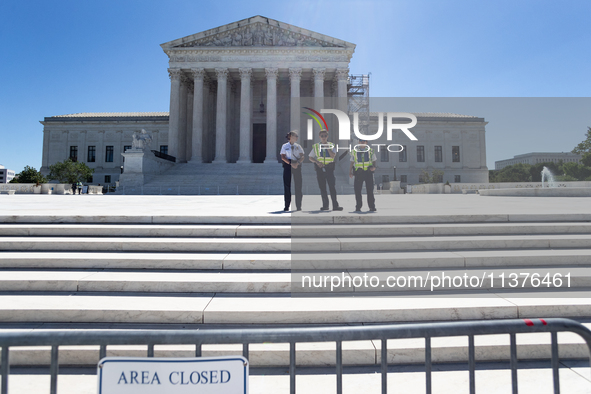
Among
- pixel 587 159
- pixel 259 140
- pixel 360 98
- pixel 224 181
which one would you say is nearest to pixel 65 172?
pixel 259 140

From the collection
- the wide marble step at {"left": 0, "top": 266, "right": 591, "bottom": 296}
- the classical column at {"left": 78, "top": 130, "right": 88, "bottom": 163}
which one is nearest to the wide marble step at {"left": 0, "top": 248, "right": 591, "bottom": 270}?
the wide marble step at {"left": 0, "top": 266, "right": 591, "bottom": 296}

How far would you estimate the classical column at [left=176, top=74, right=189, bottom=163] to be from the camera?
39188 mm

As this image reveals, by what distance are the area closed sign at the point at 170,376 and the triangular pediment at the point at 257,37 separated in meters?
40.8

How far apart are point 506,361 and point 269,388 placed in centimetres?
239

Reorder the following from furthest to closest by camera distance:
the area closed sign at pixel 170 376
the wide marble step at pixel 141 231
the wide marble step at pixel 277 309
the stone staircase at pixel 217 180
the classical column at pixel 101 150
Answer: the classical column at pixel 101 150 → the stone staircase at pixel 217 180 → the wide marble step at pixel 141 231 → the wide marble step at pixel 277 309 → the area closed sign at pixel 170 376

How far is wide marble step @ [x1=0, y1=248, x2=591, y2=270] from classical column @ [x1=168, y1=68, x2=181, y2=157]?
35.5 meters

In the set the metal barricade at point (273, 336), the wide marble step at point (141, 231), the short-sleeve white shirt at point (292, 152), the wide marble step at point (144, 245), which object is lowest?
the metal barricade at point (273, 336)

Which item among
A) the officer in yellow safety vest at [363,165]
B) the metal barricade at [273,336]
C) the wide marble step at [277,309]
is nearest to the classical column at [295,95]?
the officer in yellow safety vest at [363,165]

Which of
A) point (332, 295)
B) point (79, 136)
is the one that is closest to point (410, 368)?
point (332, 295)

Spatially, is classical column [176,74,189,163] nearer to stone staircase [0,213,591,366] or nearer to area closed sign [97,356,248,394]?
stone staircase [0,213,591,366]

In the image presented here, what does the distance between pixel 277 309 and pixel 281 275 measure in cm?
87

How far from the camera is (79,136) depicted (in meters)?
61.8

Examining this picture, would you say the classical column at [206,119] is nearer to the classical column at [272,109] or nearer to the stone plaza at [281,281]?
the classical column at [272,109]

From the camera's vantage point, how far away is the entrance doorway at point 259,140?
151ft
